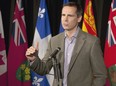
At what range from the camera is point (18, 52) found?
4113 millimetres

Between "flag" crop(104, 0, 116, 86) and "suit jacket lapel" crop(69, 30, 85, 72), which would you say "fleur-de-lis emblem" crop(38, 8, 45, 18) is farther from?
"suit jacket lapel" crop(69, 30, 85, 72)

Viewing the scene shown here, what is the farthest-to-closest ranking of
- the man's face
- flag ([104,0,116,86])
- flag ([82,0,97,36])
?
flag ([82,0,97,36]) < flag ([104,0,116,86]) < the man's face

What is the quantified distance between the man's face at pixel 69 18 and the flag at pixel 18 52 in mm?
2055

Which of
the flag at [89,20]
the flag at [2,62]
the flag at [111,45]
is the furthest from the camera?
the flag at [2,62]

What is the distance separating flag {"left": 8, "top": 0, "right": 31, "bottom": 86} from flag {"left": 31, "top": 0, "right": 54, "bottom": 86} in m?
0.17

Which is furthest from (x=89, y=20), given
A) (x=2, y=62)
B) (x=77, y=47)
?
(x=77, y=47)

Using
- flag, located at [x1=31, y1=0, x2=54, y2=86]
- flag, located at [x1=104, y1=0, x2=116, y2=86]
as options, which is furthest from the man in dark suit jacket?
flag, located at [x1=31, y1=0, x2=54, y2=86]

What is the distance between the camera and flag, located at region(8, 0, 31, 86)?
406 centimetres

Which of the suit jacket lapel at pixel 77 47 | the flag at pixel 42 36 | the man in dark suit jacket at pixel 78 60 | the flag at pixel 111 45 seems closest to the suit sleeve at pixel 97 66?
the man in dark suit jacket at pixel 78 60

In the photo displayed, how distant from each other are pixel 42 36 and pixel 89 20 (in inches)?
31.4

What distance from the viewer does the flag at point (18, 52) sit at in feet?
13.3

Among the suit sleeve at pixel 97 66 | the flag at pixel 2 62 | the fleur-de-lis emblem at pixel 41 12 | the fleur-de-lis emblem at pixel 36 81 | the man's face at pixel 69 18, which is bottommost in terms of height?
the fleur-de-lis emblem at pixel 36 81

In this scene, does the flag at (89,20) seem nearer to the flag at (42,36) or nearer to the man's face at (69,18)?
the flag at (42,36)

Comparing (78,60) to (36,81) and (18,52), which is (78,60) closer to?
(36,81)
